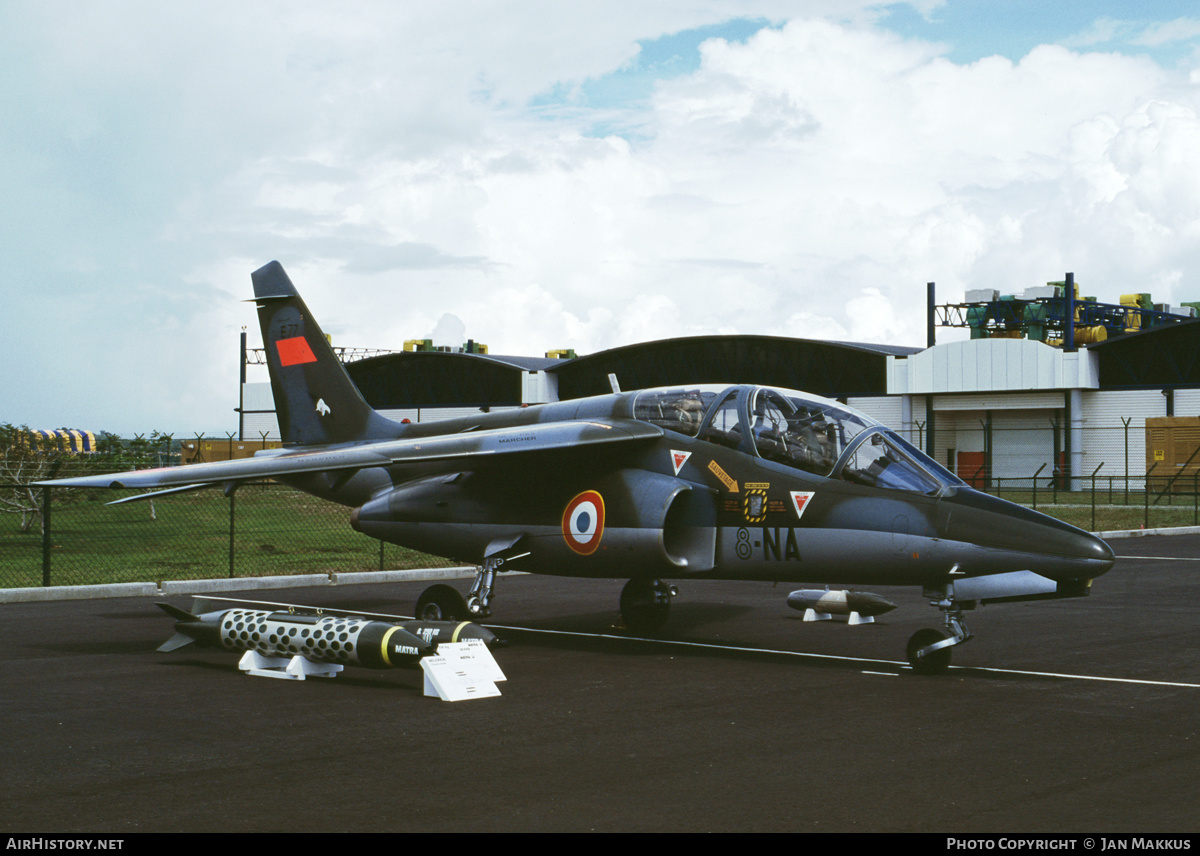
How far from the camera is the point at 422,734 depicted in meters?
8.64

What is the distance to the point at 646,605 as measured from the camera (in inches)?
568

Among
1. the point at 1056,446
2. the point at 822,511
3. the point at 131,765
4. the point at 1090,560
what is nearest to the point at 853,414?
the point at 822,511

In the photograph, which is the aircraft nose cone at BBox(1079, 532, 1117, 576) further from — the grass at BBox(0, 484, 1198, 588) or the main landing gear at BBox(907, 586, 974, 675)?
the grass at BBox(0, 484, 1198, 588)

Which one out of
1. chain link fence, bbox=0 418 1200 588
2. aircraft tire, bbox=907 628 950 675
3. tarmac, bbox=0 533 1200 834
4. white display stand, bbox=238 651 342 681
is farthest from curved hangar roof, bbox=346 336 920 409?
white display stand, bbox=238 651 342 681

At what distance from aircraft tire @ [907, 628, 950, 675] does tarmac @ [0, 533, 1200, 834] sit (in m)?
0.16

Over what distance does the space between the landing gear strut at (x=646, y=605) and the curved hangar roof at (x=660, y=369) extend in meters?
43.4

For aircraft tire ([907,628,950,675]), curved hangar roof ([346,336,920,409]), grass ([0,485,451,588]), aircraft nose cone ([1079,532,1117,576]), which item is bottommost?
grass ([0,485,451,588])

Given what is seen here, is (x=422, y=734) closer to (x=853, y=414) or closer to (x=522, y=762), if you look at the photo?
(x=522, y=762)

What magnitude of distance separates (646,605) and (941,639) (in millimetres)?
4401

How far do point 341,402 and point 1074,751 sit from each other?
11.7m

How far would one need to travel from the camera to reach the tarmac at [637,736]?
642 centimetres

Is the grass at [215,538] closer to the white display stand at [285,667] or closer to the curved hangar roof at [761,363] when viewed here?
the white display stand at [285,667]

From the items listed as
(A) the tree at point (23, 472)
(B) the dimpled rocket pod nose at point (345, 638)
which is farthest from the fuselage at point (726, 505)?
(A) the tree at point (23, 472)

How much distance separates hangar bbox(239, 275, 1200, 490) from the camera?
50.9m
